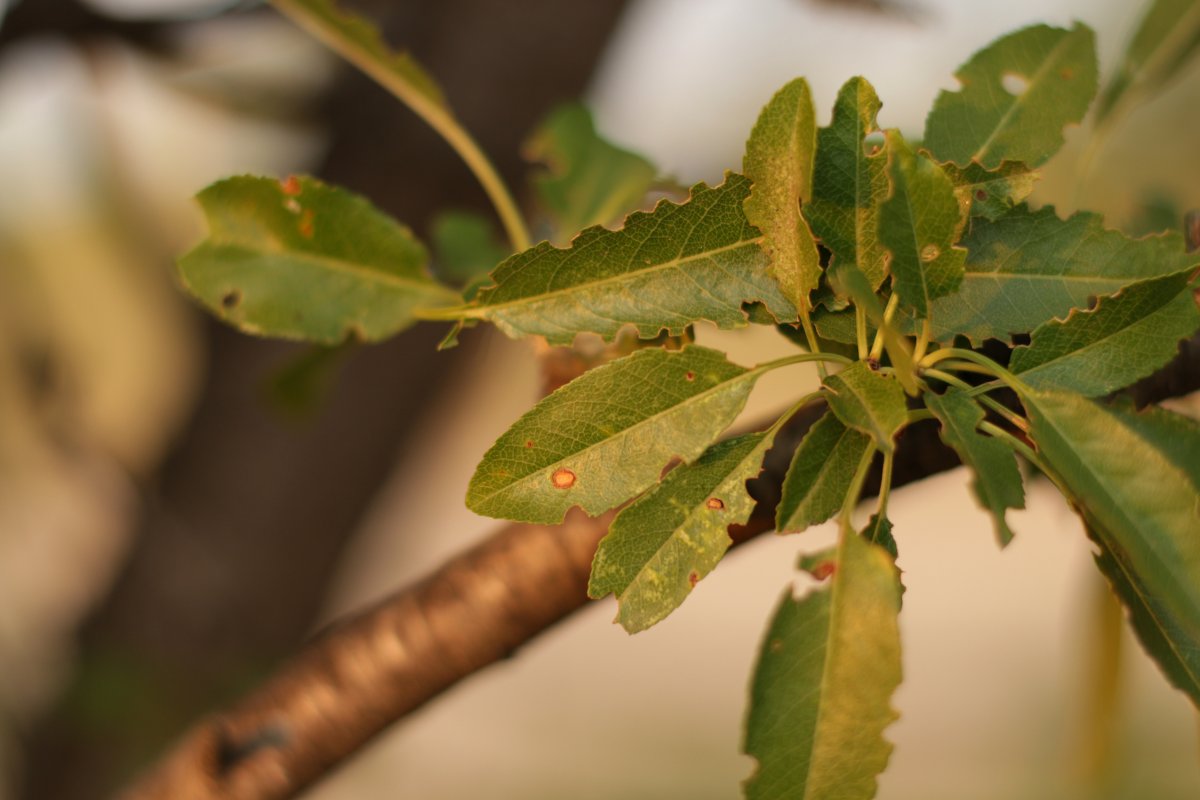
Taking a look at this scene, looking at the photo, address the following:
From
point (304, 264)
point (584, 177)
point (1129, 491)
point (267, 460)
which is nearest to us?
point (1129, 491)

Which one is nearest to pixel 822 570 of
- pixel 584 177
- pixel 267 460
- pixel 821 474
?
pixel 821 474

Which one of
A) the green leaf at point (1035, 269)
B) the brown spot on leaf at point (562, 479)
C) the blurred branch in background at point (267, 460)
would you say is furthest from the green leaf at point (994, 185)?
the blurred branch in background at point (267, 460)

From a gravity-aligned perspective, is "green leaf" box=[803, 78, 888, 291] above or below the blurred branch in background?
below

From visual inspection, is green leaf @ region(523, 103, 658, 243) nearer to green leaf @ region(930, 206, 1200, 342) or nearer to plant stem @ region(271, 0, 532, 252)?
plant stem @ region(271, 0, 532, 252)

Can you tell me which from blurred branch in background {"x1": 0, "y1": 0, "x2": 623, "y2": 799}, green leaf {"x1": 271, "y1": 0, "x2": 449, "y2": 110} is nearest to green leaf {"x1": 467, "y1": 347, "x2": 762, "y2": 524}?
green leaf {"x1": 271, "y1": 0, "x2": 449, "y2": 110}

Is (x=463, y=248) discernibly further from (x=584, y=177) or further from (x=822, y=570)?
(x=822, y=570)

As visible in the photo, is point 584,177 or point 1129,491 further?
point 584,177

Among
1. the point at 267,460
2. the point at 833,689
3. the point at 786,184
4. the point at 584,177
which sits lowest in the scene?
the point at 833,689
